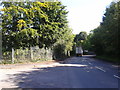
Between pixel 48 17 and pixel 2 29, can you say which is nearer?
pixel 2 29

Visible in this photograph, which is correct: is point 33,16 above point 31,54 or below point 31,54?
above

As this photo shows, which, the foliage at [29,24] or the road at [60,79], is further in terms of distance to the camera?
the foliage at [29,24]

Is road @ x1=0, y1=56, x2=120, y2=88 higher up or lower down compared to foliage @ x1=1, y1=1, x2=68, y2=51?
lower down

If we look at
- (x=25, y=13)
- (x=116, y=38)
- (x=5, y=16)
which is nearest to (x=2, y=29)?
(x=5, y=16)

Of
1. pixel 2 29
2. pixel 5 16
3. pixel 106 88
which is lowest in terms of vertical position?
pixel 106 88

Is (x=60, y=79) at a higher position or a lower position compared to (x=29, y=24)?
lower

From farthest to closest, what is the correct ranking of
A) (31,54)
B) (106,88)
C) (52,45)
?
(52,45) < (31,54) < (106,88)

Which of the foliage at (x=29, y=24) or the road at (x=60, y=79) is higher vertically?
the foliage at (x=29, y=24)

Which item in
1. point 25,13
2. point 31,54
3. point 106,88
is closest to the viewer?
point 106,88

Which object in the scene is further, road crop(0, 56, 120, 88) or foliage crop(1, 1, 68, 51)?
foliage crop(1, 1, 68, 51)

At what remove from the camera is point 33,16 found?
24469 millimetres

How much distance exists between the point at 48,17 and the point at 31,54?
7.30 metres

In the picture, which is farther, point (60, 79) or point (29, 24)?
point (29, 24)

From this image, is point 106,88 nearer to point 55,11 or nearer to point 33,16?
point 33,16
